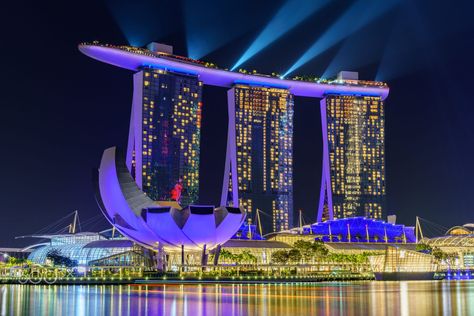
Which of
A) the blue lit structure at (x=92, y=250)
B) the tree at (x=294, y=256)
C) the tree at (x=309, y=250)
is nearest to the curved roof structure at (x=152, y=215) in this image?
the tree at (x=294, y=256)

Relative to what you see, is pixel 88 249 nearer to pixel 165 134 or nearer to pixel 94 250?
pixel 94 250

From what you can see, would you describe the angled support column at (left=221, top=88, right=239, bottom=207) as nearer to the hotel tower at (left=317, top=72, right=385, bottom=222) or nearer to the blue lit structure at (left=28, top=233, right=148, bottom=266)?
the hotel tower at (left=317, top=72, right=385, bottom=222)

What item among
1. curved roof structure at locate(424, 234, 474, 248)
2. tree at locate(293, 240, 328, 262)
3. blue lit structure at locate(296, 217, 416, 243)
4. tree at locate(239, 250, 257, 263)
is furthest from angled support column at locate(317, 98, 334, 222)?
tree at locate(239, 250, 257, 263)

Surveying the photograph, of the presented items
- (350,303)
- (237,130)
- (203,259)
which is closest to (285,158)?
(237,130)

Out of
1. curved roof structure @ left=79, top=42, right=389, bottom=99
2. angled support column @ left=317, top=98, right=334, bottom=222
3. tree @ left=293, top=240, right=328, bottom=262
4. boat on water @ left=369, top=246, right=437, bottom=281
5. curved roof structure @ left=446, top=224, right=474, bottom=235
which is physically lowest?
boat on water @ left=369, top=246, right=437, bottom=281

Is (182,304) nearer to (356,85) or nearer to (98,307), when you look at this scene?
(98,307)

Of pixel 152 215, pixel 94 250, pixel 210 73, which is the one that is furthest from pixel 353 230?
pixel 152 215
